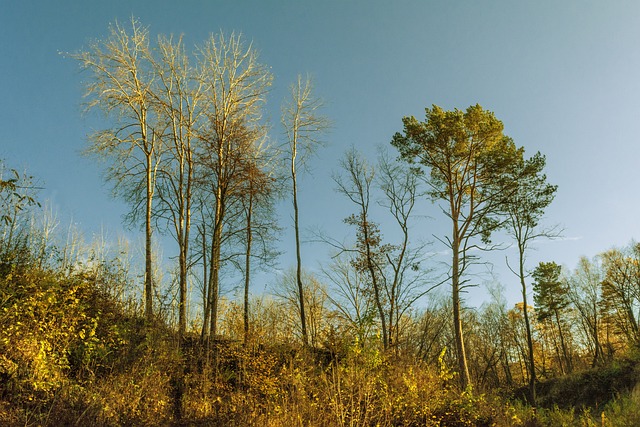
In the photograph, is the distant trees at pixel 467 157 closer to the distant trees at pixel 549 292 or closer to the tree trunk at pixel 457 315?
the tree trunk at pixel 457 315

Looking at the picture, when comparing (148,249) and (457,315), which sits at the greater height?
(148,249)

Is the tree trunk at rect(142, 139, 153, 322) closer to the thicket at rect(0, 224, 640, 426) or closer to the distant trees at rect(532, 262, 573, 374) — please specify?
the thicket at rect(0, 224, 640, 426)

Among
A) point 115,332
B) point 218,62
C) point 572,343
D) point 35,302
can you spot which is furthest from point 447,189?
point 572,343

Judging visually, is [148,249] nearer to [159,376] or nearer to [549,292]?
[159,376]

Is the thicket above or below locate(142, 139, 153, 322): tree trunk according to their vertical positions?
below

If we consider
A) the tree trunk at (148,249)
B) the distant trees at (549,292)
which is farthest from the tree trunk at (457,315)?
the distant trees at (549,292)

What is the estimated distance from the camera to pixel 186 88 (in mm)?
14375

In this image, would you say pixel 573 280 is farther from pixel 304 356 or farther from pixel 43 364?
pixel 43 364

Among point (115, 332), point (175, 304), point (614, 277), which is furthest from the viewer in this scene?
point (614, 277)

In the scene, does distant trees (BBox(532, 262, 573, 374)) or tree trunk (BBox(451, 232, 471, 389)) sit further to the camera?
distant trees (BBox(532, 262, 573, 374))

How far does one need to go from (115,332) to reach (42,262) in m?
2.28

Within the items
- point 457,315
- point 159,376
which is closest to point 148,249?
point 159,376

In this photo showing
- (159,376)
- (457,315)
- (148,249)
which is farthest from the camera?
(457,315)

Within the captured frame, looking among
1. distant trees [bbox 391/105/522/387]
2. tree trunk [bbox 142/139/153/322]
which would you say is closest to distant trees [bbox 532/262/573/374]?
distant trees [bbox 391/105/522/387]
